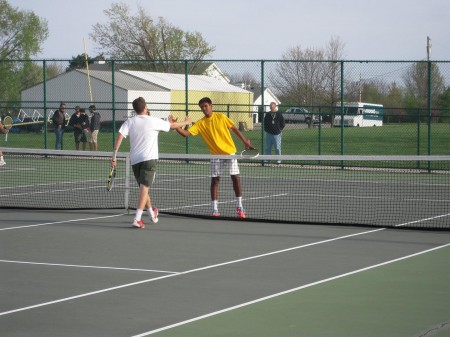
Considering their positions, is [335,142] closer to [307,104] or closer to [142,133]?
[307,104]

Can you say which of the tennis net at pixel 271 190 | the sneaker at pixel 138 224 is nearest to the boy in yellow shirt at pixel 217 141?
the tennis net at pixel 271 190

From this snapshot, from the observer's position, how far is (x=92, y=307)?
7.95m

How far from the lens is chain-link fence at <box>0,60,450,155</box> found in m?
26.4

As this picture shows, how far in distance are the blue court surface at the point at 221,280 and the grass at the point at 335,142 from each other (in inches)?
731

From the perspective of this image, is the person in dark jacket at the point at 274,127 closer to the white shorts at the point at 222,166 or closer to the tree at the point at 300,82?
the tree at the point at 300,82

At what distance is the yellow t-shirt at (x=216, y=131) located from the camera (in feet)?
46.3

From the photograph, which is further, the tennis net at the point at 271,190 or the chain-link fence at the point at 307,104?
the chain-link fence at the point at 307,104

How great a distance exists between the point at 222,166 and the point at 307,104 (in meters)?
18.9

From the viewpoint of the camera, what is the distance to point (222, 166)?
14.3 m

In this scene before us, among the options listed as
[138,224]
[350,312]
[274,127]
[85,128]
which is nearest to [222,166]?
[138,224]

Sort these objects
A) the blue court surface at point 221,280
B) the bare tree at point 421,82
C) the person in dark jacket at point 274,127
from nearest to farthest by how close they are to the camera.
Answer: the blue court surface at point 221,280 → the person in dark jacket at point 274,127 → the bare tree at point 421,82

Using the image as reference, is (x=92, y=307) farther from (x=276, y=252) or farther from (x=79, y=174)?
(x=79, y=174)

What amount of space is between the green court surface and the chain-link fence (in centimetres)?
1435

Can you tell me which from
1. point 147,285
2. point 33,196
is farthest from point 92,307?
point 33,196
